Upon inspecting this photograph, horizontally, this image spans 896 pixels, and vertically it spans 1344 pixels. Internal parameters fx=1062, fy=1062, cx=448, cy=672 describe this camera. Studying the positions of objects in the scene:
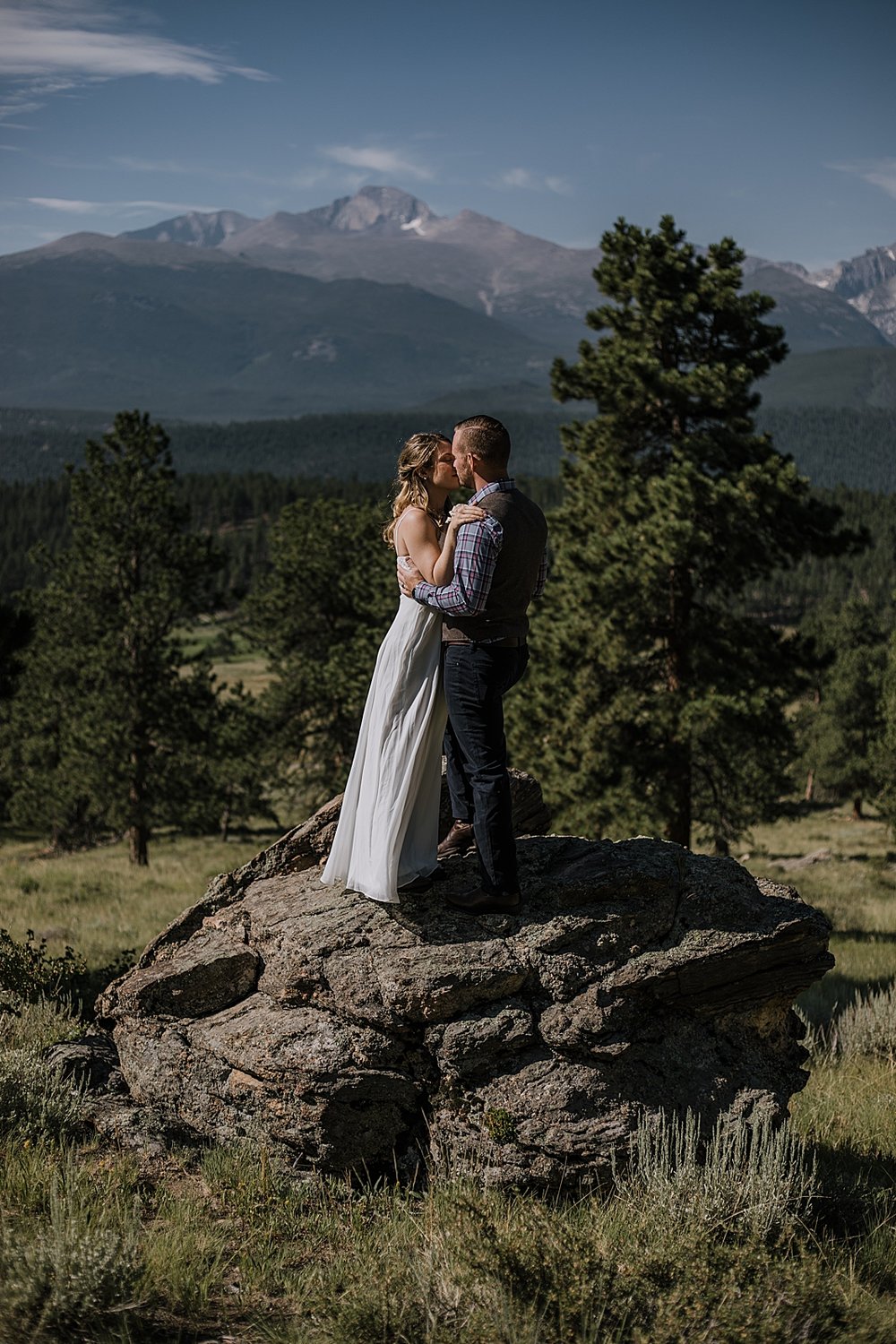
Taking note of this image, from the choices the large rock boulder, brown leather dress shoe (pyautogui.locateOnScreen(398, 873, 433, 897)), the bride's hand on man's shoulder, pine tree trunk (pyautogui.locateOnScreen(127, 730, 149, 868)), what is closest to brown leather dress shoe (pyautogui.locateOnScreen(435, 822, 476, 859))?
the large rock boulder

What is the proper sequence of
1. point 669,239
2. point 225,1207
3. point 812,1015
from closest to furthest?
point 225,1207
point 812,1015
point 669,239

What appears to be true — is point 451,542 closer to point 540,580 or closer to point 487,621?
point 487,621

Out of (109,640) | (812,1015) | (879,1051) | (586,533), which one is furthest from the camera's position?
(109,640)

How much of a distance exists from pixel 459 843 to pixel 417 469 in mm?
2522

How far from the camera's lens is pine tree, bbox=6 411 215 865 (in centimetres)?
2553

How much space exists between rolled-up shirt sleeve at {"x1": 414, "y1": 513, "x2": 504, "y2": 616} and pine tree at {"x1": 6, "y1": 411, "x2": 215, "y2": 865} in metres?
20.2

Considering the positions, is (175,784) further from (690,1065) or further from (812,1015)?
(690,1065)

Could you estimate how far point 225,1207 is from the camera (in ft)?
19.0

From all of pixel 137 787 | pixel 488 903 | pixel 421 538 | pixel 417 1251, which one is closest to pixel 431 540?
pixel 421 538

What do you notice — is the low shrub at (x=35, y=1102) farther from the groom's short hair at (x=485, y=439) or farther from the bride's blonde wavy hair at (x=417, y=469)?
the groom's short hair at (x=485, y=439)

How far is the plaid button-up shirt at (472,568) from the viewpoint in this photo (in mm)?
6328

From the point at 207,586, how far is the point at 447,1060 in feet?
72.3

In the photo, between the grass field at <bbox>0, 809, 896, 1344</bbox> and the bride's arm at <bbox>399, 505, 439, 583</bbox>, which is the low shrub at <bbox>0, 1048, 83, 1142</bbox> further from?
the bride's arm at <bbox>399, 505, 439, 583</bbox>

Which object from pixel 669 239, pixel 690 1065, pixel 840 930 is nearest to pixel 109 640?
pixel 669 239
